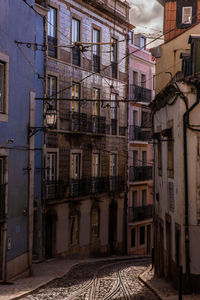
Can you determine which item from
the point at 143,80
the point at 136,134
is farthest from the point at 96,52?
the point at 143,80

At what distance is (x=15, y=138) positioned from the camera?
59.8 feet

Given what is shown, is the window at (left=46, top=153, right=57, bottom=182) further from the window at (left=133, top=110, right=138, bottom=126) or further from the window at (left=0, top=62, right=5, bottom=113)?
the window at (left=133, top=110, right=138, bottom=126)

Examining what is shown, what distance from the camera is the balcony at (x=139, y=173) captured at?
3641 cm

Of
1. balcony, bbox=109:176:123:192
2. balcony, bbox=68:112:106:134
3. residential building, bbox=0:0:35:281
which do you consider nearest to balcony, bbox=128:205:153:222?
balcony, bbox=109:176:123:192

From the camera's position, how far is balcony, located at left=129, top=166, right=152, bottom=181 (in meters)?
36.4

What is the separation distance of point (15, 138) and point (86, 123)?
12.2 m

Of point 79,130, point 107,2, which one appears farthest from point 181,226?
point 107,2

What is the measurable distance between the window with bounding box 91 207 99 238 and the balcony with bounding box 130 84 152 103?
807cm

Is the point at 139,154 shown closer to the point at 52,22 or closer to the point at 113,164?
the point at 113,164

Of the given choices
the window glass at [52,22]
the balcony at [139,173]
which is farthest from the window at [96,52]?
the balcony at [139,173]

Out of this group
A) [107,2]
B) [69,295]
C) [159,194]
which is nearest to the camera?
[69,295]

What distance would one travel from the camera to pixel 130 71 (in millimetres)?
37156

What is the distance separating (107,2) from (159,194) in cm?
1549

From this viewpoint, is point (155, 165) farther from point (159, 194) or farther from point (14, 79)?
point (14, 79)
